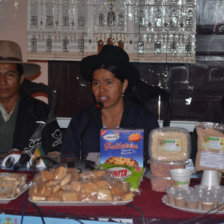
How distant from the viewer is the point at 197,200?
1201mm

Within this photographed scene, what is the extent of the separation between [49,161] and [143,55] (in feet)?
6.17

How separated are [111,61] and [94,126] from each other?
394 millimetres

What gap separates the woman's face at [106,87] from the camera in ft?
7.27

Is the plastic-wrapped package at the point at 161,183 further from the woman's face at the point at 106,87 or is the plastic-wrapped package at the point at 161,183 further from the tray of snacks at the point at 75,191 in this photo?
the woman's face at the point at 106,87

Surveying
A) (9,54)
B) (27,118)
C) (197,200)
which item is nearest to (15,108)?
(27,118)

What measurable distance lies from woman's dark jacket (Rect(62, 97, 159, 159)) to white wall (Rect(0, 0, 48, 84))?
50.9 inches

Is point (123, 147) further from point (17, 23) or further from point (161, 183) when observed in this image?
point (17, 23)

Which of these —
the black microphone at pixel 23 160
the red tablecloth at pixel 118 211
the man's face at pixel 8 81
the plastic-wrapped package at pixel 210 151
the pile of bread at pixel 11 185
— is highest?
the man's face at pixel 8 81

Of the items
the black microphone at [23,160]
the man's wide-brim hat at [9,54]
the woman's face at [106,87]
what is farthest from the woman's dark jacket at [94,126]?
the man's wide-brim hat at [9,54]

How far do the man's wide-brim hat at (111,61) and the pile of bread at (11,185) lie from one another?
0.99 meters

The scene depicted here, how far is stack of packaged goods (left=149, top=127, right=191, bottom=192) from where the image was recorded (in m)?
1.44

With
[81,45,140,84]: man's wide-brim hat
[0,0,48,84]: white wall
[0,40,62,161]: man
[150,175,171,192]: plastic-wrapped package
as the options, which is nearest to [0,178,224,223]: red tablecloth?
[150,175,171,192]: plastic-wrapped package

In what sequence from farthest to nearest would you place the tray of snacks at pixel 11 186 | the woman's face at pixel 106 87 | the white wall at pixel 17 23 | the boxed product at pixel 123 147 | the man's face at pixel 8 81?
the white wall at pixel 17 23, the man's face at pixel 8 81, the woman's face at pixel 106 87, the boxed product at pixel 123 147, the tray of snacks at pixel 11 186

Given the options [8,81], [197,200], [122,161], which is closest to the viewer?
[197,200]
